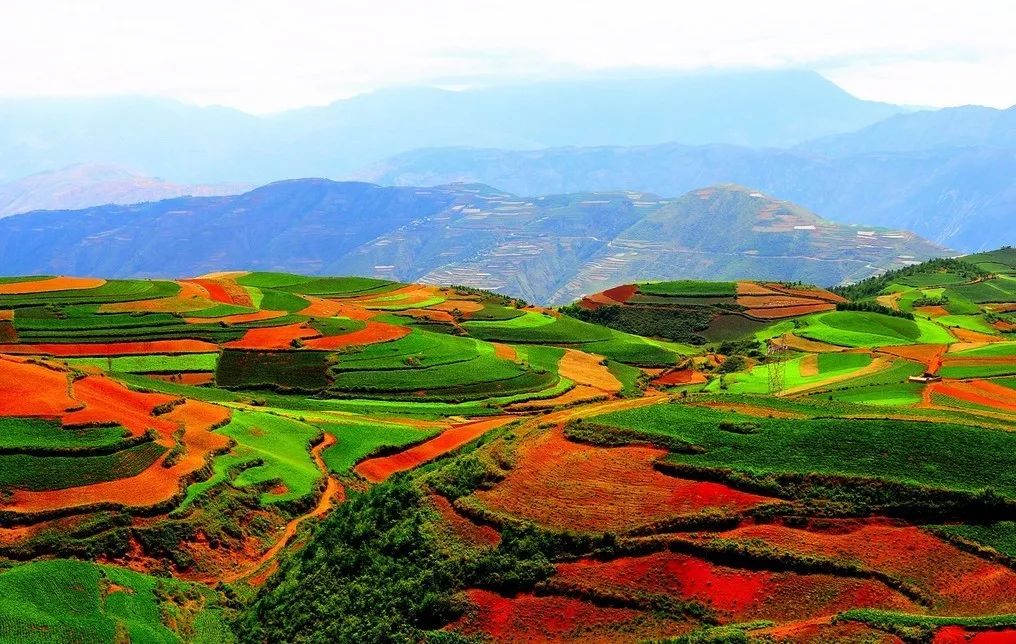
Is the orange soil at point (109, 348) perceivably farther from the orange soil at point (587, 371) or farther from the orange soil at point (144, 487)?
the orange soil at point (587, 371)

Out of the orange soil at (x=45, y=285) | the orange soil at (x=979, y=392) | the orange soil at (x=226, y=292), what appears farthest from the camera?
the orange soil at (x=226, y=292)

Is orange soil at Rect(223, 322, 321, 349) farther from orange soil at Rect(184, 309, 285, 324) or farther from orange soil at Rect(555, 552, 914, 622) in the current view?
orange soil at Rect(555, 552, 914, 622)

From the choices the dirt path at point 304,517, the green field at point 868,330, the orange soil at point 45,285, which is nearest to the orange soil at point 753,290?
the green field at point 868,330

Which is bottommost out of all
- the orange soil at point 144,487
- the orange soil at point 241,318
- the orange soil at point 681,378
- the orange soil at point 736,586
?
the orange soil at point 681,378

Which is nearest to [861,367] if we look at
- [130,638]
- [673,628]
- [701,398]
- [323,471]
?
[701,398]

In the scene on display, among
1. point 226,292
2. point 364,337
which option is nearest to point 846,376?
point 364,337

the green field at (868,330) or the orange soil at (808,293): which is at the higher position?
the orange soil at (808,293)

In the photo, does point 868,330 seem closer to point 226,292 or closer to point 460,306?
point 460,306
